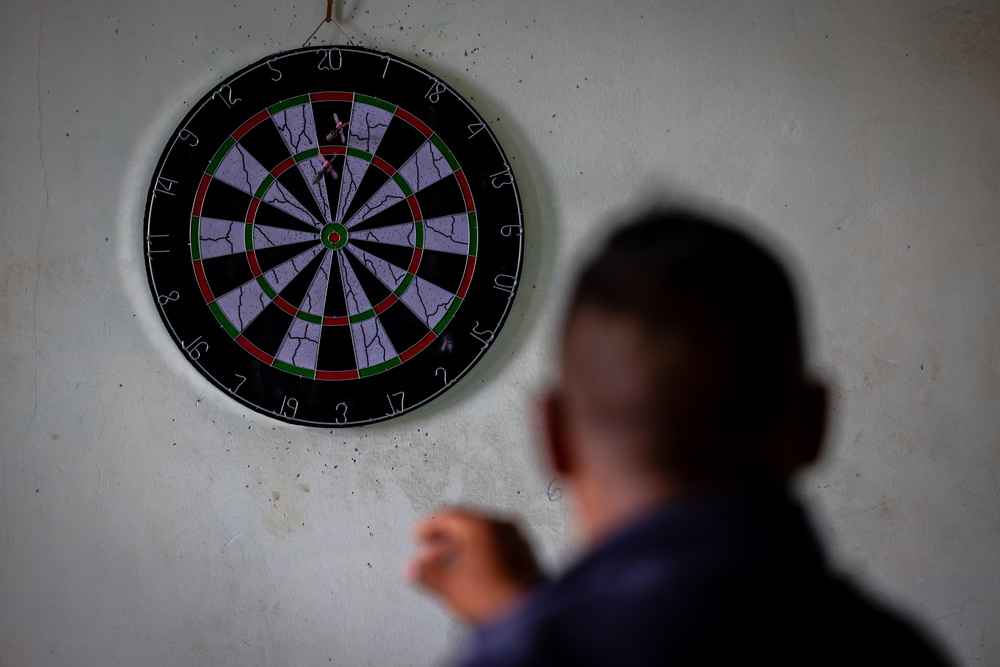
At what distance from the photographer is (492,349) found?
1.92m

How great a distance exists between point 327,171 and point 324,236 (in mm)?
143

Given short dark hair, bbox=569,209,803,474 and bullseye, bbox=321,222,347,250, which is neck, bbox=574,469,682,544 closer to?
short dark hair, bbox=569,209,803,474

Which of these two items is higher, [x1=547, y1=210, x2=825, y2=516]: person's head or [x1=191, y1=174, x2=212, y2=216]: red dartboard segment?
[x1=191, y1=174, x2=212, y2=216]: red dartboard segment

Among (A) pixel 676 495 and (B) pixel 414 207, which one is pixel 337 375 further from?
(A) pixel 676 495

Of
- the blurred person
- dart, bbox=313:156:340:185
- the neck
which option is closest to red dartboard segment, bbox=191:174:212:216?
dart, bbox=313:156:340:185

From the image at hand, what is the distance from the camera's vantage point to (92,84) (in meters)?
1.91

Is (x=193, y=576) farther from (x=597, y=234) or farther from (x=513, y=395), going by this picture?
(x=597, y=234)

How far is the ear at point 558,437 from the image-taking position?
58cm

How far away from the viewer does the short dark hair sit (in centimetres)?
54

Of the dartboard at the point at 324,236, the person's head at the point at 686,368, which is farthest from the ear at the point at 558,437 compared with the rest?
the dartboard at the point at 324,236

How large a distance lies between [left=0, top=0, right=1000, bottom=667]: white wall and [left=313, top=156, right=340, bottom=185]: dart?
0.29 metres

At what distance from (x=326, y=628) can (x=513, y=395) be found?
0.67m

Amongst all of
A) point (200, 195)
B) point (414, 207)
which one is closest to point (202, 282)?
point (200, 195)

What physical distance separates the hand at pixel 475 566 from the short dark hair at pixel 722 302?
17cm
